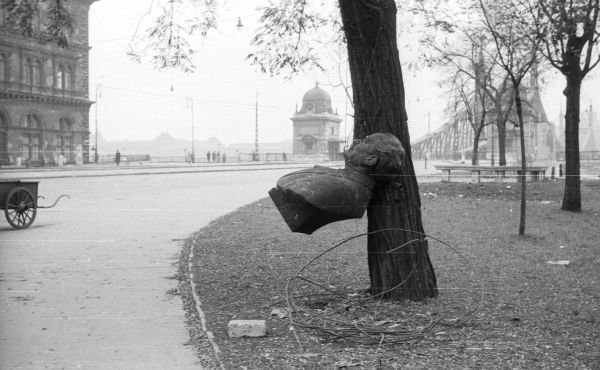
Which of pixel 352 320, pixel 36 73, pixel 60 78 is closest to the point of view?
pixel 352 320

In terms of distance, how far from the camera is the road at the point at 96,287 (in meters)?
4.12

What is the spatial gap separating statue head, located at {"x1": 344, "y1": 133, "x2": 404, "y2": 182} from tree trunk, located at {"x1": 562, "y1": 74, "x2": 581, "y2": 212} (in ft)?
29.0

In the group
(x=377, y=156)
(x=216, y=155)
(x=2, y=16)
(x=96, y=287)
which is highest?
(x=2, y=16)

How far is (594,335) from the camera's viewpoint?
428 centimetres

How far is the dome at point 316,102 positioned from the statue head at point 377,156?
2.20 meters

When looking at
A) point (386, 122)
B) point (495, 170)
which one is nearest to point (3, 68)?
point (386, 122)

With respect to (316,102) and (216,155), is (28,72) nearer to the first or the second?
(316,102)

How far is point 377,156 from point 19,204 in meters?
7.29

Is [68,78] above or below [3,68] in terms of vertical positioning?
above

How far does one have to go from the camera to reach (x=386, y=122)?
16.8ft

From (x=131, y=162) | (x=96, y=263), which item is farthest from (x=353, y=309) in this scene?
(x=131, y=162)

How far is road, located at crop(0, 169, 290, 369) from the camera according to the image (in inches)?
162

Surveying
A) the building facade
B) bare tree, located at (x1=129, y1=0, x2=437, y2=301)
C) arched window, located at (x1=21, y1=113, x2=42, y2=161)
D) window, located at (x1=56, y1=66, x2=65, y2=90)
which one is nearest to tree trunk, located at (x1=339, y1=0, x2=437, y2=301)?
bare tree, located at (x1=129, y1=0, x2=437, y2=301)

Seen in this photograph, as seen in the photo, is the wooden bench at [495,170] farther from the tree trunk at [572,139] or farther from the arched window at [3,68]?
the arched window at [3,68]
